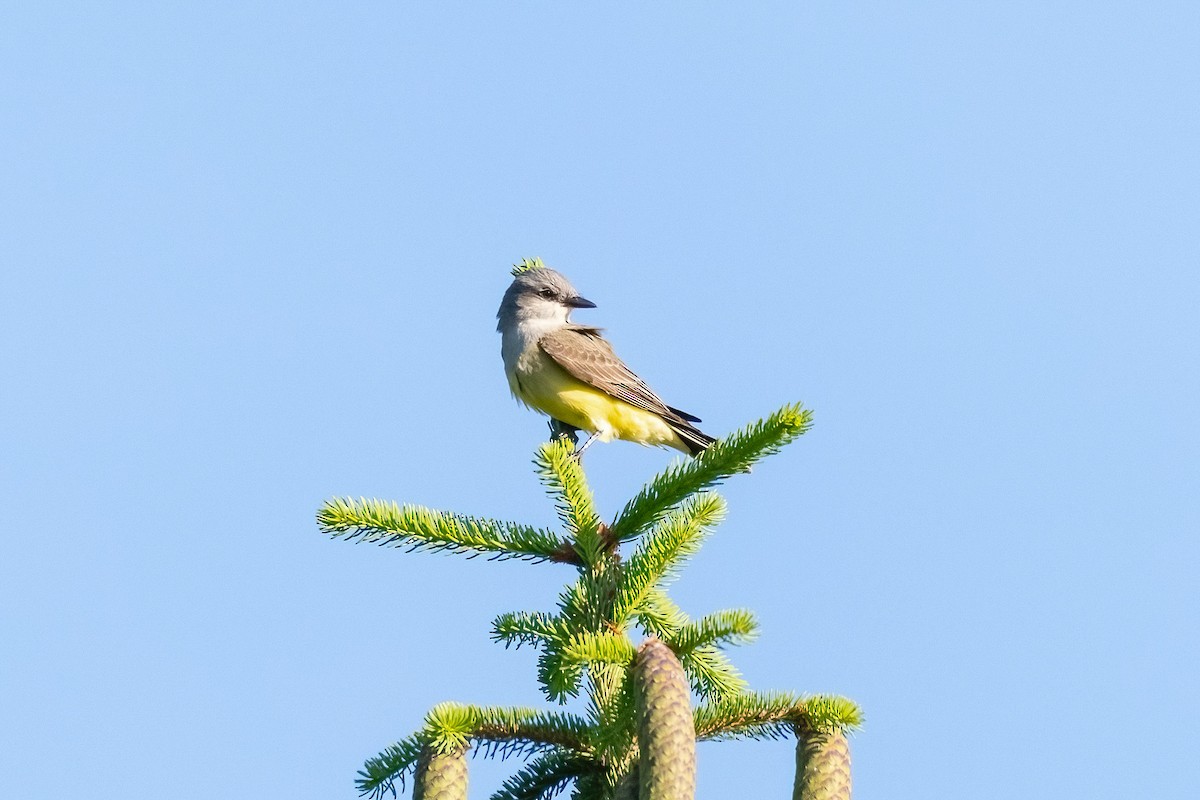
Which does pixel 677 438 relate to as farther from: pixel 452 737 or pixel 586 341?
pixel 452 737

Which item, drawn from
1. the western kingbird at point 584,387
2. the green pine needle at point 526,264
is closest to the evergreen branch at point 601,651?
the green pine needle at point 526,264

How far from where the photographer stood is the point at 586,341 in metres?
9.67

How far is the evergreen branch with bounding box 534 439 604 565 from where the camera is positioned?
4.32 metres

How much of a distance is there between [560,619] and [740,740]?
2.21ft

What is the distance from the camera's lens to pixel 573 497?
462cm

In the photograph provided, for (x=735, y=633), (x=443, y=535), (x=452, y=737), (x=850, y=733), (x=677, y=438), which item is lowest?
(x=452, y=737)

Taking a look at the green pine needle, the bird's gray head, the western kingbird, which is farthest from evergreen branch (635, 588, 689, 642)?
the bird's gray head

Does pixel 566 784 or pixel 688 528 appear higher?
pixel 688 528

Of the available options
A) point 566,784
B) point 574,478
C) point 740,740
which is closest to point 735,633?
point 740,740

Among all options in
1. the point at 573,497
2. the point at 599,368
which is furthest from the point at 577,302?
the point at 573,497

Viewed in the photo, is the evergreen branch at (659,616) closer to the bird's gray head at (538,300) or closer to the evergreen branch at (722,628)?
the evergreen branch at (722,628)

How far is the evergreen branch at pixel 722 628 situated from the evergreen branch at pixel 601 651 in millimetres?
287

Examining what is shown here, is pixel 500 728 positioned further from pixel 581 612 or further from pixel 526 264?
pixel 526 264

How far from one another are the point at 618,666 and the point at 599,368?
5549 mm
